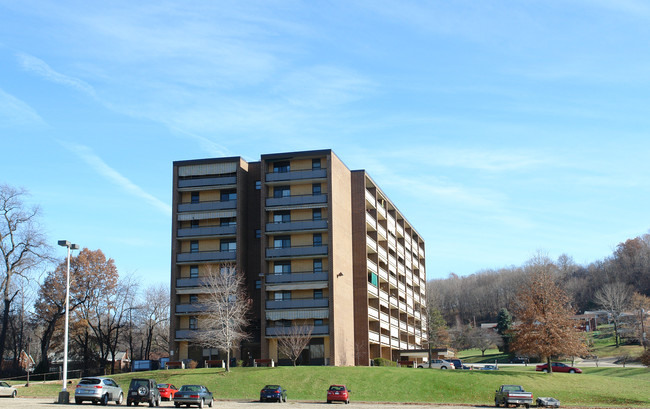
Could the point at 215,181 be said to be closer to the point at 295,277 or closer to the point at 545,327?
the point at 295,277

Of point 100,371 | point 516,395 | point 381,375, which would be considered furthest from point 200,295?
point 516,395

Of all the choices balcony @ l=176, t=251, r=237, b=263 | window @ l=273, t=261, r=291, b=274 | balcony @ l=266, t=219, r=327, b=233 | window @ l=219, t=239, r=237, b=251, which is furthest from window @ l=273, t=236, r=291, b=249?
window @ l=219, t=239, r=237, b=251

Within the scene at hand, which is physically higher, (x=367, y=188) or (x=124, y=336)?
(x=367, y=188)

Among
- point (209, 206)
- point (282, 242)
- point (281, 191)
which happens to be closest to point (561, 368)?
point (282, 242)

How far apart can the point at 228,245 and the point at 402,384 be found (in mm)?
30852

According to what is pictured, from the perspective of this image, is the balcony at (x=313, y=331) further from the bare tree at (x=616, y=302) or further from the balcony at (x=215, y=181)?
the bare tree at (x=616, y=302)

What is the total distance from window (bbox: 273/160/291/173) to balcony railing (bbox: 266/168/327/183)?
4.15ft

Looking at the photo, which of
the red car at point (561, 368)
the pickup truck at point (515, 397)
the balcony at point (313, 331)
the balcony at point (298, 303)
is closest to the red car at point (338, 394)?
the pickup truck at point (515, 397)

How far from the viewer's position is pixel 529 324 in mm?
69688

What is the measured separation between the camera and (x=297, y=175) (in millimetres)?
80062

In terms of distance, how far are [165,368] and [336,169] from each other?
31040 millimetres

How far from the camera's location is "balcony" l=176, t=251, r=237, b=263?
80375 millimetres

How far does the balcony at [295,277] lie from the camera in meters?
77.4

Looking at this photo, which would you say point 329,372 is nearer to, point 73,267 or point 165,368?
point 165,368
